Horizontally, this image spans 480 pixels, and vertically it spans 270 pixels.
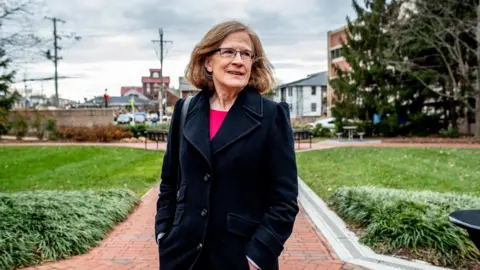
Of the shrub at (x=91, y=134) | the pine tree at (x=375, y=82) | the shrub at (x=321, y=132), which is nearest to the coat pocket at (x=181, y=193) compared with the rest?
the shrub at (x=91, y=134)

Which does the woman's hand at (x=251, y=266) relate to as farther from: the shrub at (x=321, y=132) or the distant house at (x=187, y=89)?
the shrub at (x=321, y=132)

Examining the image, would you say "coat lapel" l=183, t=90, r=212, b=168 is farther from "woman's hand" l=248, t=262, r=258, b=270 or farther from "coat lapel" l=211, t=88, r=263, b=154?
"woman's hand" l=248, t=262, r=258, b=270

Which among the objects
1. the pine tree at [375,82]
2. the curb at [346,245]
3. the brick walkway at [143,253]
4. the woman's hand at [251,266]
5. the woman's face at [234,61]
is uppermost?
the pine tree at [375,82]

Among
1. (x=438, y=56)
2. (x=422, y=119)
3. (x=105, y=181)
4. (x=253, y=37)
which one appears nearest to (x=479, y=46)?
(x=438, y=56)

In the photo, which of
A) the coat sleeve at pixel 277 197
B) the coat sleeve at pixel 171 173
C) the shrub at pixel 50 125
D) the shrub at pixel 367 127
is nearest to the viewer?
the coat sleeve at pixel 277 197

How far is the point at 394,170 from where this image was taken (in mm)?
11117

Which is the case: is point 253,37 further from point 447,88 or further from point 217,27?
point 447,88

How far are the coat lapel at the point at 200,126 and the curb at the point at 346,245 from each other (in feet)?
9.94

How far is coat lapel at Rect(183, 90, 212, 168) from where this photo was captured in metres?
1.91

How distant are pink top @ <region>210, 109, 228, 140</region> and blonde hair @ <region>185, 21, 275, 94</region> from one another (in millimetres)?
161

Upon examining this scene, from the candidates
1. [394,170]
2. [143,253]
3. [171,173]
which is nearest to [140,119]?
[394,170]

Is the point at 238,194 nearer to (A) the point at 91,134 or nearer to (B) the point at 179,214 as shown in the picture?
(B) the point at 179,214

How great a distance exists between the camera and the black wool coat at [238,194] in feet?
6.21

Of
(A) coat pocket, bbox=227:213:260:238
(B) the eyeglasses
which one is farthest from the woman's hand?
(B) the eyeglasses
